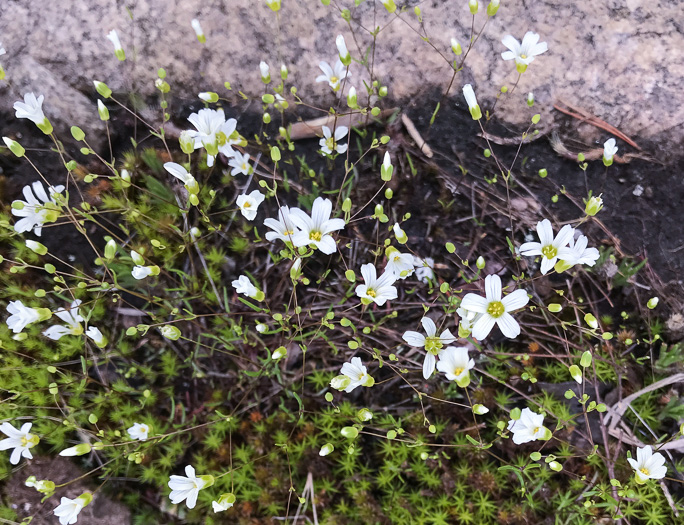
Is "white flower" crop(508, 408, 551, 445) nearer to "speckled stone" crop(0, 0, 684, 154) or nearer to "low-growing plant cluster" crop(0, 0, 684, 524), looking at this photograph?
"low-growing plant cluster" crop(0, 0, 684, 524)

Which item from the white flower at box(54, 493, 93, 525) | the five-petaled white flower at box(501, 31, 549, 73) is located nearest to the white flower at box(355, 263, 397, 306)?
the five-petaled white flower at box(501, 31, 549, 73)

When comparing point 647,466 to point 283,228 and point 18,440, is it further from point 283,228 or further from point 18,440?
point 18,440

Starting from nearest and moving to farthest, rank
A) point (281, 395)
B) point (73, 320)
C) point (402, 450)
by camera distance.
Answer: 1. point (73, 320)
2. point (402, 450)
3. point (281, 395)

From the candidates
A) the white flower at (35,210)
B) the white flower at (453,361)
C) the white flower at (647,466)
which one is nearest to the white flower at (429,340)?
the white flower at (453,361)

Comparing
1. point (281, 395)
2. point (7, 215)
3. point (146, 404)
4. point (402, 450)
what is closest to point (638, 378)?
point (402, 450)

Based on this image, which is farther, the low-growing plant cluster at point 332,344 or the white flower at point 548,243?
the low-growing plant cluster at point 332,344

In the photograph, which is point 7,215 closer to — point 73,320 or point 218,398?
point 73,320

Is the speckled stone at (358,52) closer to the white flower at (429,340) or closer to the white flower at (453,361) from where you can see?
the white flower at (429,340)
